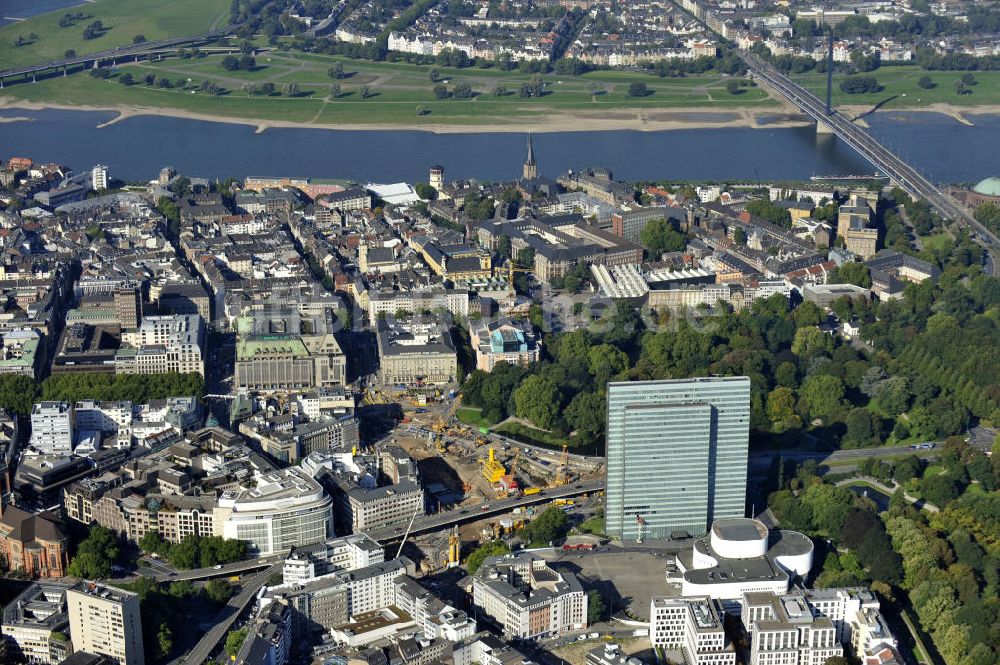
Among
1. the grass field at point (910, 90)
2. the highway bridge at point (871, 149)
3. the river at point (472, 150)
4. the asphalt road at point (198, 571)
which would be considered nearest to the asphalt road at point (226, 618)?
the asphalt road at point (198, 571)

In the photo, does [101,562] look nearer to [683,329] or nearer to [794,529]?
[794,529]

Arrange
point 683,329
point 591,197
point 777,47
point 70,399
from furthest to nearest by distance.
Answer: point 777,47 → point 591,197 → point 683,329 → point 70,399

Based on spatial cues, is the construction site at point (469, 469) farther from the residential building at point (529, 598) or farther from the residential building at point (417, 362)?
the residential building at point (529, 598)

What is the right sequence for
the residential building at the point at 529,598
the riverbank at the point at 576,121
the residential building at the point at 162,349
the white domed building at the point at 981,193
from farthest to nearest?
the riverbank at the point at 576,121 < the white domed building at the point at 981,193 < the residential building at the point at 162,349 < the residential building at the point at 529,598

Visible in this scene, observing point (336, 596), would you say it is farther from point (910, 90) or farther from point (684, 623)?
point (910, 90)

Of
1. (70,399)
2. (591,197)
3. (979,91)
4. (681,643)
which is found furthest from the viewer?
(979,91)

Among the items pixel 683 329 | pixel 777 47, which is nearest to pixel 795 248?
pixel 683 329

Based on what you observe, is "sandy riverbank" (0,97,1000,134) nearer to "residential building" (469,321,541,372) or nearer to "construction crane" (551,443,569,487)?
"residential building" (469,321,541,372)
